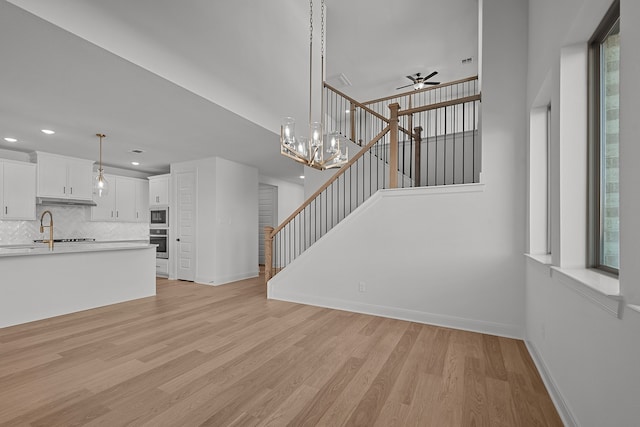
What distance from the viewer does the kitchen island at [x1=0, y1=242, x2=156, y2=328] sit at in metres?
3.56

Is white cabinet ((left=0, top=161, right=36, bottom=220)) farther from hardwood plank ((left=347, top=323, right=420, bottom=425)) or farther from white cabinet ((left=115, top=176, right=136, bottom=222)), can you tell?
hardwood plank ((left=347, top=323, right=420, bottom=425))

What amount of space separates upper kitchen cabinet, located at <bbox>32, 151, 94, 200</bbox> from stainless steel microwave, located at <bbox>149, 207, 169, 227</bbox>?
1.25 meters

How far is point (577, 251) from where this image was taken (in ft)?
6.32

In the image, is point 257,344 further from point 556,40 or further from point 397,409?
point 556,40

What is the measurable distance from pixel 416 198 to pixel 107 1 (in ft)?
11.6

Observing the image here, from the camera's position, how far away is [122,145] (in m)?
5.29

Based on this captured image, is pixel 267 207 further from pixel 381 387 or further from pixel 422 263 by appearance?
pixel 381 387

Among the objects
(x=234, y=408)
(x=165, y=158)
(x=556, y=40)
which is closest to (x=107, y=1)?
(x=234, y=408)

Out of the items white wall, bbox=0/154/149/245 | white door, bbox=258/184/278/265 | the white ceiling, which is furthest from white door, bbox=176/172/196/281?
white door, bbox=258/184/278/265

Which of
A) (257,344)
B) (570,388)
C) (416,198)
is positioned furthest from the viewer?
(416,198)

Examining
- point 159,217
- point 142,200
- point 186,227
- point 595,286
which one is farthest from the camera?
point 142,200

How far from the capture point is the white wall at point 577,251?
1.13 metres

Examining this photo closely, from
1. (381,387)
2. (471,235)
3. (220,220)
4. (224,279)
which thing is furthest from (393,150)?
(224,279)

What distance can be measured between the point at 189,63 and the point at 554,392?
434 cm
